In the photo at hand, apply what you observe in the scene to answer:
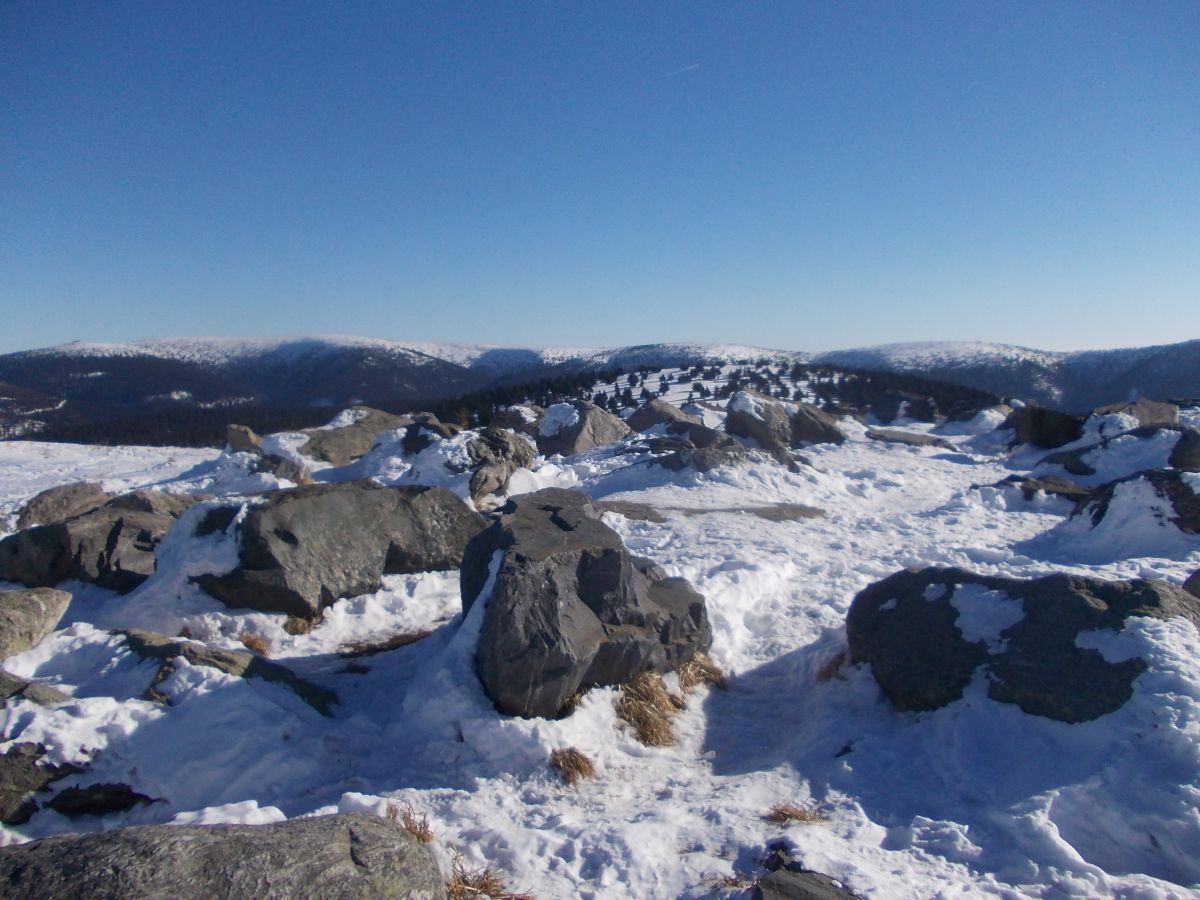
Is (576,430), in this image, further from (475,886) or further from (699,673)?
(475,886)

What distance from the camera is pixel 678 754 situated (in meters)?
6.26

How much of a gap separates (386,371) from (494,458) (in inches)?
5511

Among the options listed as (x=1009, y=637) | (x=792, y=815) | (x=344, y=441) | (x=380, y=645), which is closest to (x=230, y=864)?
(x=792, y=815)

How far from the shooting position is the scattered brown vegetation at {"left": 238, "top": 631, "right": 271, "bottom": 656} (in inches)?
323

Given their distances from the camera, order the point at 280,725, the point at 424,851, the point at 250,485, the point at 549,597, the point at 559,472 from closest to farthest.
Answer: the point at 424,851, the point at 280,725, the point at 549,597, the point at 559,472, the point at 250,485

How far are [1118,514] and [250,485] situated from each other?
21383mm

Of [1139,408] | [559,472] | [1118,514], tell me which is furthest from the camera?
[1139,408]

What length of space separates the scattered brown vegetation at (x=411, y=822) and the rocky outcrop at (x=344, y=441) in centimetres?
1828

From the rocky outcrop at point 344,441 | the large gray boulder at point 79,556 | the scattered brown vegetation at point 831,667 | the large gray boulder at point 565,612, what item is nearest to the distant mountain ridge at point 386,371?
the rocky outcrop at point 344,441

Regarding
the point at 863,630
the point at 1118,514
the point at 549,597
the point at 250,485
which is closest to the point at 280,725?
the point at 549,597

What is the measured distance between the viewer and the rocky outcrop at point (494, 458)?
16.0 meters

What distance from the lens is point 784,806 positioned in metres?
5.19

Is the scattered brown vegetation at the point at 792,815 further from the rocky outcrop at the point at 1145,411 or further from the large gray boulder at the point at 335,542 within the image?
the rocky outcrop at the point at 1145,411

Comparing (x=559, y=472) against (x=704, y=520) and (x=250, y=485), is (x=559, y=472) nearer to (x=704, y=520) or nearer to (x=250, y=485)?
(x=704, y=520)
